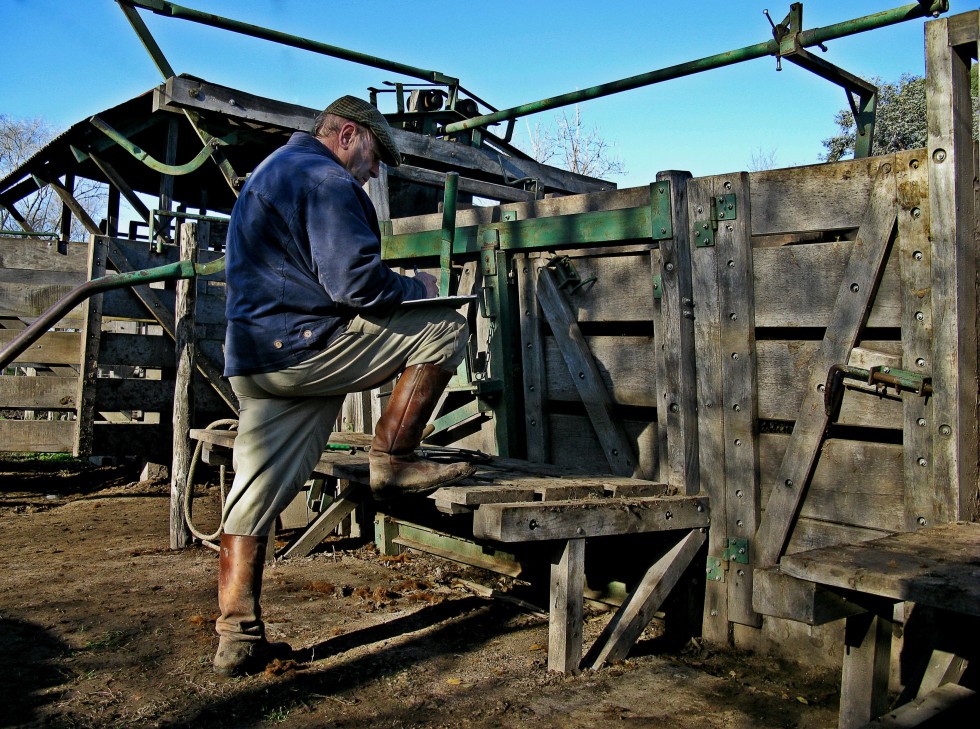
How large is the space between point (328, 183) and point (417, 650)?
2.17 meters

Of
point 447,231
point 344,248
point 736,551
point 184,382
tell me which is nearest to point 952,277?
point 736,551

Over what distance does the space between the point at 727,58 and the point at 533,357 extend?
2040 millimetres

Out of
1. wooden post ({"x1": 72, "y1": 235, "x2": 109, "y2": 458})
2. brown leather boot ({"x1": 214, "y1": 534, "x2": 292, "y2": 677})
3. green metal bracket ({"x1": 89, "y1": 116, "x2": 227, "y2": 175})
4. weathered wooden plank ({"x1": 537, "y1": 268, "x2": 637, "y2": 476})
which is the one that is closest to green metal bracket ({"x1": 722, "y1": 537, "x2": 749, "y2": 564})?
weathered wooden plank ({"x1": 537, "y1": 268, "x2": 637, "y2": 476})

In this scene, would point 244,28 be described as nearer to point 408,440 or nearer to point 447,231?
point 447,231

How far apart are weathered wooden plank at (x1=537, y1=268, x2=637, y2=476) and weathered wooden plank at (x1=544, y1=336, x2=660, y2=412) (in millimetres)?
52

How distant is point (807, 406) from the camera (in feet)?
12.6

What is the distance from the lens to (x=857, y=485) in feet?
12.3

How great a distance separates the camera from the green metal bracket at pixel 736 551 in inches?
159

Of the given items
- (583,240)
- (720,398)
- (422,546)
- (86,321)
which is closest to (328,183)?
(583,240)

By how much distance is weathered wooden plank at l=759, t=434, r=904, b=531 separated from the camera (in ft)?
11.9

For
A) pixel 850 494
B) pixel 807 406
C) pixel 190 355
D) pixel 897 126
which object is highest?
pixel 897 126

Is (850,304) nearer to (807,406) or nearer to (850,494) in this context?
(807,406)

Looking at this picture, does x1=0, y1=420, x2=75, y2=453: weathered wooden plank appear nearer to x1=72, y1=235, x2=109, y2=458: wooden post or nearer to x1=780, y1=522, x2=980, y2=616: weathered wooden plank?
x1=72, y1=235, x2=109, y2=458: wooden post

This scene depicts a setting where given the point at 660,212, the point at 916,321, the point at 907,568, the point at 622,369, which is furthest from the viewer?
the point at 622,369
